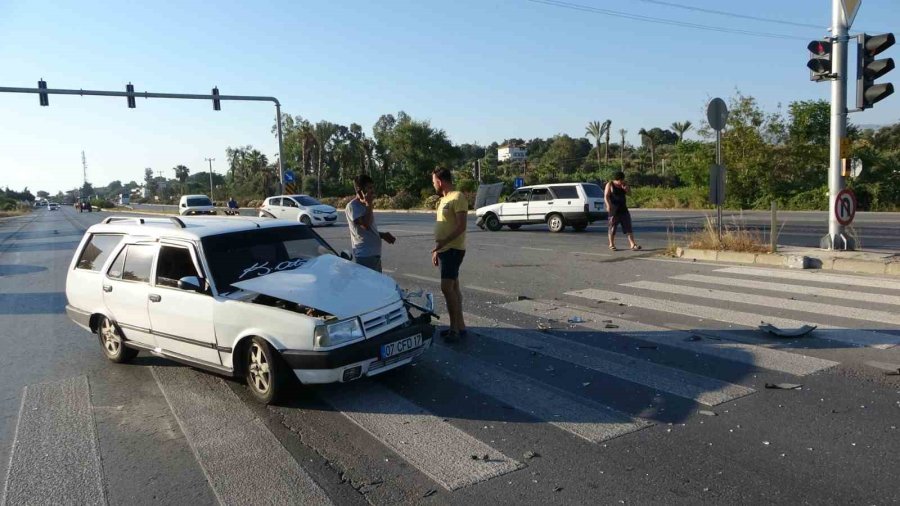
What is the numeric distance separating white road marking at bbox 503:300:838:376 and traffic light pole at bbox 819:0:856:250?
6207 mm

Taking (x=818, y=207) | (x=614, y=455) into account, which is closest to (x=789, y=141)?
(x=818, y=207)

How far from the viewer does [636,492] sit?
3459 mm

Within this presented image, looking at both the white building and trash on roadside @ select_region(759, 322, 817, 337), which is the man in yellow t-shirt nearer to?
trash on roadside @ select_region(759, 322, 817, 337)

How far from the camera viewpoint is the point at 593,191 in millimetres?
20500

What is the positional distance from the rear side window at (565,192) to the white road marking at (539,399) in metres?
14.9

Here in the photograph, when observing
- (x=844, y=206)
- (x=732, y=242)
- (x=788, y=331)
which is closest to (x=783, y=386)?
(x=788, y=331)

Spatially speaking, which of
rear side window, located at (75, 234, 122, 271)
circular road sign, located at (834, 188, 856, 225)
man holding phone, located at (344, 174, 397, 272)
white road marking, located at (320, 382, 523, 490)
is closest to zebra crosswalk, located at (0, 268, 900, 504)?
white road marking, located at (320, 382, 523, 490)

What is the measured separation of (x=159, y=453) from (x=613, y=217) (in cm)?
1200

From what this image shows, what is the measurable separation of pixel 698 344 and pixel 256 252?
448cm

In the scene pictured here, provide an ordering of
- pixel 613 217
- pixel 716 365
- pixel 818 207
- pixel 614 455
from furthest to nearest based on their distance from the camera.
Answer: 1. pixel 818 207
2. pixel 613 217
3. pixel 716 365
4. pixel 614 455

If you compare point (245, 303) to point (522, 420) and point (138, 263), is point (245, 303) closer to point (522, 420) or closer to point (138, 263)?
point (138, 263)

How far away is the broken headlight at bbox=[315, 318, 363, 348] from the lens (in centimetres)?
475

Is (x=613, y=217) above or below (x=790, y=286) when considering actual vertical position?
above

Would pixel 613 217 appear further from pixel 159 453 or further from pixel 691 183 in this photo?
pixel 691 183
